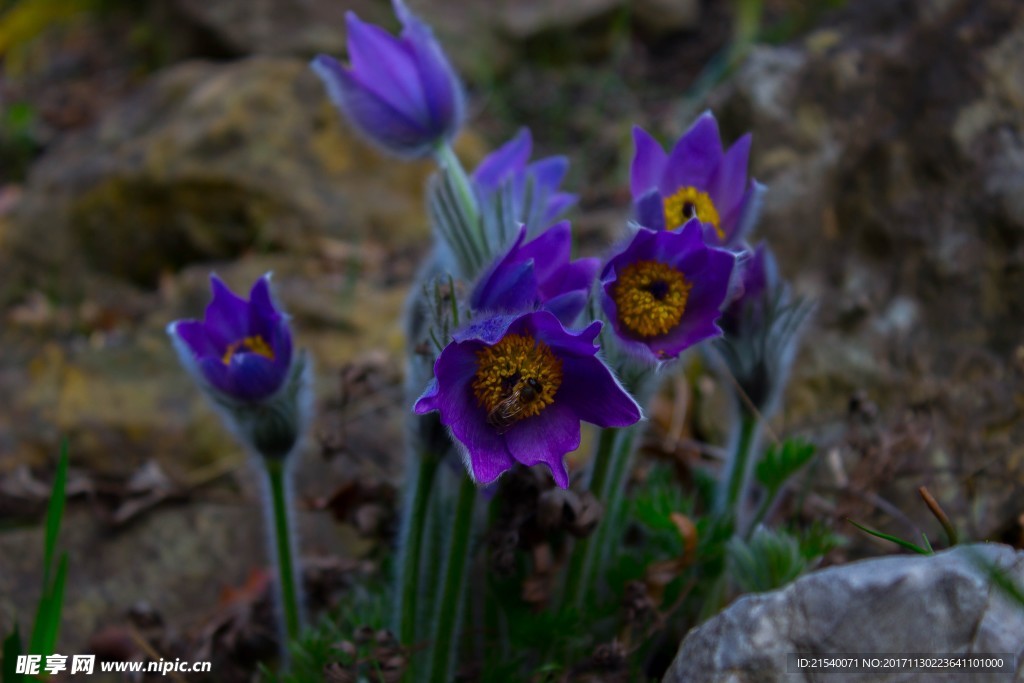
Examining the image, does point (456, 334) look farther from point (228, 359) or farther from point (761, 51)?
point (761, 51)

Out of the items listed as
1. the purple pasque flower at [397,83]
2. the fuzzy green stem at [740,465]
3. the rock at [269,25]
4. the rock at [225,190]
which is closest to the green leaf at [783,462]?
the fuzzy green stem at [740,465]

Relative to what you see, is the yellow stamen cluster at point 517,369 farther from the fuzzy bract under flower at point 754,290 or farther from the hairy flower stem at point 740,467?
the hairy flower stem at point 740,467

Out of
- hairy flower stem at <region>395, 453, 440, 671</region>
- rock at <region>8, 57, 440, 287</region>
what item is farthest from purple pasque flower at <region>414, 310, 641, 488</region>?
rock at <region>8, 57, 440, 287</region>

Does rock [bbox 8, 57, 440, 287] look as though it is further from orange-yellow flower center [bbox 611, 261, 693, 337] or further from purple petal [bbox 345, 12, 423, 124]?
orange-yellow flower center [bbox 611, 261, 693, 337]

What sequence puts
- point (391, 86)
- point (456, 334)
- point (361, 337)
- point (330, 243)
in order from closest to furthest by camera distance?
point (456, 334), point (391, 86), point (361, 337), point (330, 243)

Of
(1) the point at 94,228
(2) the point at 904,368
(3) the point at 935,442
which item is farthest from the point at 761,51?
(1) the point at 94,228

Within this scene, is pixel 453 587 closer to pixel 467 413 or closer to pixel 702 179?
pixel 467 413
